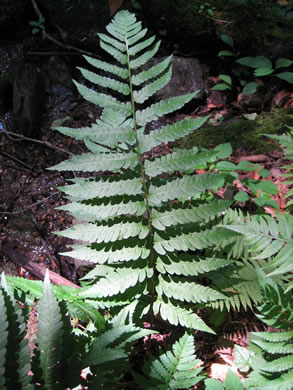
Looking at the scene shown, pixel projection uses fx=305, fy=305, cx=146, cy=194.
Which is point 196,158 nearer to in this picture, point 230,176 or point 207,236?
point 207,236

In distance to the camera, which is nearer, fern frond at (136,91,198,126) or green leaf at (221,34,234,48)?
fern frond at (136,91,198,126)

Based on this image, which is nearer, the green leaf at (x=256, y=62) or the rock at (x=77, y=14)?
the green leaf at (x=256, y=62)

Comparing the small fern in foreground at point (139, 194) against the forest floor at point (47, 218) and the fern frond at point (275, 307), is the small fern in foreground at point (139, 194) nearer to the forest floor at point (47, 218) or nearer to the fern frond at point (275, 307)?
the fern frond at point (275, 307)

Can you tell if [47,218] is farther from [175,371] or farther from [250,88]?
[250,88]

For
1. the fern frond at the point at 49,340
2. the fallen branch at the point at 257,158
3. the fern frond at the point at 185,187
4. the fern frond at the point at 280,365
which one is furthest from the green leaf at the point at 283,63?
the fern frond at the point at 49,340

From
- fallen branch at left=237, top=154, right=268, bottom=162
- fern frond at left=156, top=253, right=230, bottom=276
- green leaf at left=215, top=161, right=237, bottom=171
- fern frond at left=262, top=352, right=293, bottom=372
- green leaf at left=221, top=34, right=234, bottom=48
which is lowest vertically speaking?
fern frond at left=262, top=352, right=293, bottom=372

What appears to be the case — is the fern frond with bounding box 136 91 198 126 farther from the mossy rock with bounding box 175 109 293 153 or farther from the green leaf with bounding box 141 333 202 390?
the mossy rock with bounding box 175 109 293 153

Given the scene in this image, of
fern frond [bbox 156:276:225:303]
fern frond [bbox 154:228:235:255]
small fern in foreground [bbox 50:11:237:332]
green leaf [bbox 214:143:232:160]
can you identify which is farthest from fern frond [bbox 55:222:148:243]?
green leaf [bbox 214:143:232:160]

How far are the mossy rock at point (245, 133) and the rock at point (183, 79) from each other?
74 cm

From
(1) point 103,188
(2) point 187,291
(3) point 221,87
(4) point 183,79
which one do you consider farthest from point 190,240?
(4) point 183,79

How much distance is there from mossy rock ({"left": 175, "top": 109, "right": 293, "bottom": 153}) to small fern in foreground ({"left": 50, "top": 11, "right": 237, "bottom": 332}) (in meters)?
1.86

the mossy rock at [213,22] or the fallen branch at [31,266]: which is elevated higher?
the mossy rock at [213,22]

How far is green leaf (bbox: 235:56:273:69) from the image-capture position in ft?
12.5

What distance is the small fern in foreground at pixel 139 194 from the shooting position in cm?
149
